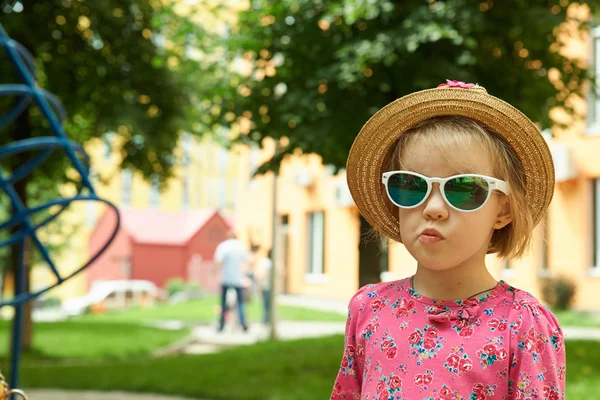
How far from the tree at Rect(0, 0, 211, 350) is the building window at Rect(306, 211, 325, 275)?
1695 cm

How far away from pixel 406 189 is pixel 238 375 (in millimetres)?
6498

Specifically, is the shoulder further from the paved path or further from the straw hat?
the paved path

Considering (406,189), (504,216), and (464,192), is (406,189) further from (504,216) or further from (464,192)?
(504,216)

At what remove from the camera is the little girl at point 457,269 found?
6.10 feet

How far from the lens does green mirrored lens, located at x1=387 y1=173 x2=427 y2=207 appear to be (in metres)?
1.92

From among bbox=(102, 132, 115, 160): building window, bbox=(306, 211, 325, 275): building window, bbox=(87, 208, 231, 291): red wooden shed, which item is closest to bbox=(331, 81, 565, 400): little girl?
bbox=(102, 132, 115, 160): building window

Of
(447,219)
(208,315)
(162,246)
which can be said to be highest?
(447,219)

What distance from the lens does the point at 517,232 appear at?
2.05 m

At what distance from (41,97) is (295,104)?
289 cm

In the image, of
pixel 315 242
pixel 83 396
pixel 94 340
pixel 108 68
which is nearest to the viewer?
pixel 83 396

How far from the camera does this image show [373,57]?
287 inches

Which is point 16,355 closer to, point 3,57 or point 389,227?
point 389,227

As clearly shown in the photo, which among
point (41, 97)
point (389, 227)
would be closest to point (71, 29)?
point (41, 97)

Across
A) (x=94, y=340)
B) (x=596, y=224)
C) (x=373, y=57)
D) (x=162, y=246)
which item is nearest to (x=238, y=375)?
(x=373, y=57)
